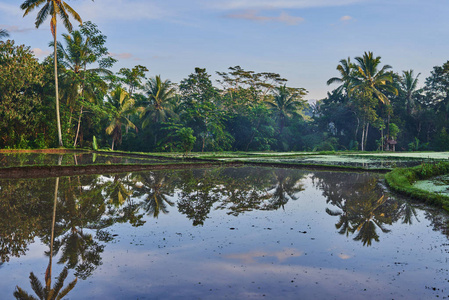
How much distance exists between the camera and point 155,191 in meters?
10.0

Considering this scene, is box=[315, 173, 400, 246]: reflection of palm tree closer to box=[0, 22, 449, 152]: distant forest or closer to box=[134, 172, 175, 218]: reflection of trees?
box=[134, 172, 175, 218]: reflection of trees

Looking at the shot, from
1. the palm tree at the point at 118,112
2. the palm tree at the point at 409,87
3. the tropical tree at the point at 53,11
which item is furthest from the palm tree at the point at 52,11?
the palm tree at the point at 409,87

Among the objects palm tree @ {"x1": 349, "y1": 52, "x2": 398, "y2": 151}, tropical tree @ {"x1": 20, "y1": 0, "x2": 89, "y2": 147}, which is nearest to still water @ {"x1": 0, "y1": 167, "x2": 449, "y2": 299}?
tropical tree @ {"x1": 20, "y1": 0, "x2": 89, "y2": 147}

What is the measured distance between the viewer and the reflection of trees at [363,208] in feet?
20.6

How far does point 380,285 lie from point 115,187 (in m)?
8.24

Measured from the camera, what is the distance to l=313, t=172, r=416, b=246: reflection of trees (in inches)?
247

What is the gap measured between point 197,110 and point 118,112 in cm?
670

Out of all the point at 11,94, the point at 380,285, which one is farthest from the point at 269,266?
the point at 11,94

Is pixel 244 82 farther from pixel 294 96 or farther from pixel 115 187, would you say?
pixel 115 187

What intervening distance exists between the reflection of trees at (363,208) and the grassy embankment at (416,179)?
0.49 metres

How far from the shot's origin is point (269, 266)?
450 cm

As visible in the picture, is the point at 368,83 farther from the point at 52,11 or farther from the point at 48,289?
the point at 48,289

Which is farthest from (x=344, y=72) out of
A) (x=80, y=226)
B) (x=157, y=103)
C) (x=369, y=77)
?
(x=80, y=226)

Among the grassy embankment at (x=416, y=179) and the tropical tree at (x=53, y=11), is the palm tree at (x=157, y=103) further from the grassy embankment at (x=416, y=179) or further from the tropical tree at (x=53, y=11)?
the grassy embankment at (x=416, y=179)
